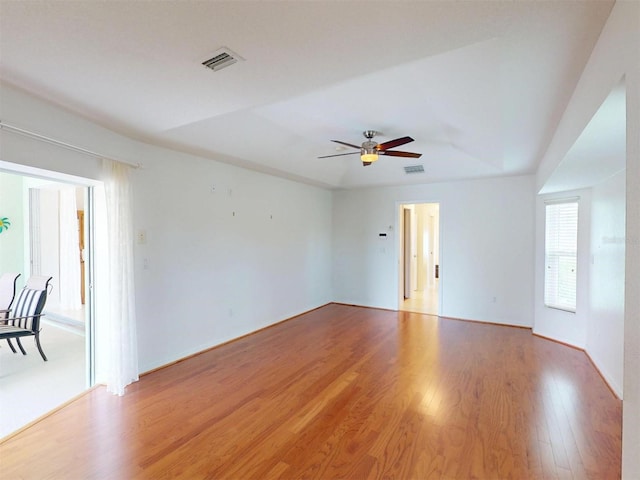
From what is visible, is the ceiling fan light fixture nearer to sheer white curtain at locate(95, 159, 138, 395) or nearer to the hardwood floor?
the hardwood floor

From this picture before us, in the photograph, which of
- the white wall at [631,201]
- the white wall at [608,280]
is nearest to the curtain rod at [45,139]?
the white wall at [631,201]

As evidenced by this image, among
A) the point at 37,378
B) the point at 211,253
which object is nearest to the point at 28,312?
the point at 37,378

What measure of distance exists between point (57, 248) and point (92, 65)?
3988mm

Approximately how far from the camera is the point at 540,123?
9.11ft

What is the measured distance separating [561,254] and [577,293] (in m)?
0.57

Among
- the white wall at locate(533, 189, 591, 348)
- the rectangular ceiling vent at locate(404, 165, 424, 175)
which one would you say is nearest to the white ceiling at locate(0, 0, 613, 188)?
the white wall at locate(533, 189, 591, 348)

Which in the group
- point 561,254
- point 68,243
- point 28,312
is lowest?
point 28,312

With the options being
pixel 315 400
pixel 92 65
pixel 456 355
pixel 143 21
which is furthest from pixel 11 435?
pixel 456 355

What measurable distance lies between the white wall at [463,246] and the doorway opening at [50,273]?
4.68 m

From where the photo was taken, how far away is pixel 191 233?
12.8 ft

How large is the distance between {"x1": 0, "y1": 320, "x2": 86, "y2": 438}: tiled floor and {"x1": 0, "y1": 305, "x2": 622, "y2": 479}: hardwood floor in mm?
157

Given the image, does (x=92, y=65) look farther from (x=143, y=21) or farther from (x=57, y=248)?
(x=57, y=248)

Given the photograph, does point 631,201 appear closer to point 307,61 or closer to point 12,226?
point 307,61

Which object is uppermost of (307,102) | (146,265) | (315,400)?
(307,102)
